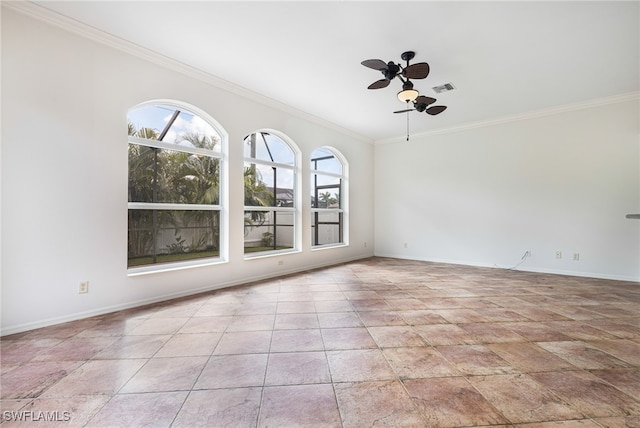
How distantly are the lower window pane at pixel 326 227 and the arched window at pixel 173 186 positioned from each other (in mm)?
2344

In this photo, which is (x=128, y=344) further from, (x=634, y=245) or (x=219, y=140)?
(x=634, y=245)

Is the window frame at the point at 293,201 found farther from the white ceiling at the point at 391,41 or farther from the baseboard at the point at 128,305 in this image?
the white ceiling at the point at 391,41

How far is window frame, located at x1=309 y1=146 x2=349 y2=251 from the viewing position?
595 centimetres

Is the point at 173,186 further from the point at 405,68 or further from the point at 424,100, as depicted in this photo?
the point at 424,100

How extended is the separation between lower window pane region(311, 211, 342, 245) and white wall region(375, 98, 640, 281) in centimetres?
135

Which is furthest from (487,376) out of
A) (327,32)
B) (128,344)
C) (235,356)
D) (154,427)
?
(327,32)

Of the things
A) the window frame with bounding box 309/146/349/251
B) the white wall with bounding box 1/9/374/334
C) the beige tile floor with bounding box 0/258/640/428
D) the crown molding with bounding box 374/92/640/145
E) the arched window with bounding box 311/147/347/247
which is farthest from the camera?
the arched window with bounding box 311/147/347/247

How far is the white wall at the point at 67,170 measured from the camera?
2.53 meters

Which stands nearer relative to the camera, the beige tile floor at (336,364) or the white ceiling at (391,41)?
the beige tile floor at (336,364)

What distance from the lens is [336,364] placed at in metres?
2.05

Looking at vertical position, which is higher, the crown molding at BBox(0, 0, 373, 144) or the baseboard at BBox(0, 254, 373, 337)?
the crown molding at BBox(0, 0, 373, 144)

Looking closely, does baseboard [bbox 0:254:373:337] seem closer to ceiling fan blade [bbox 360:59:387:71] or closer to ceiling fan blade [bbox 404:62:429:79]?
ceiling fan blade [bbox 360:59:387:71]

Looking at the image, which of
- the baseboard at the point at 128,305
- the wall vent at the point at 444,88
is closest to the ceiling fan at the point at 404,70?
the wall vent at the point at 444,88

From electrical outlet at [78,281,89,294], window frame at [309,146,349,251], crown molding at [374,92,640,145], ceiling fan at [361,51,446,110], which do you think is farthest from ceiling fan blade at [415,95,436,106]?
electrical outlet at [78,281,89,294]
